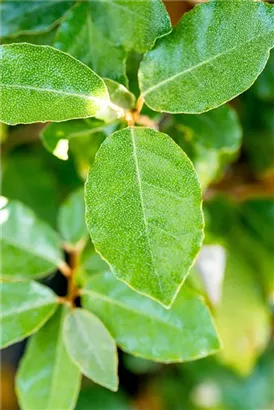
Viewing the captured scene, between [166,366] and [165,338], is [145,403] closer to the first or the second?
[166,366]

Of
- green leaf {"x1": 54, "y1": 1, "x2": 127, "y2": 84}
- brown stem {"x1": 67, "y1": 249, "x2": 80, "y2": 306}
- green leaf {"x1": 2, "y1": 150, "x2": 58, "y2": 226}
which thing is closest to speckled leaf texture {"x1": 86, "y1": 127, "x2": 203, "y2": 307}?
green leaf {"x1": 54, "y1": 1, "x2": 127, "y2": 84}

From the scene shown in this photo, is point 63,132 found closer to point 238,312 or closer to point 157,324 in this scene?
point 157,324

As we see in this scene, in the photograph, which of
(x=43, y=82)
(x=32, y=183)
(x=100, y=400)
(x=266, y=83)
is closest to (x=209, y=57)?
(x=43, y=82)

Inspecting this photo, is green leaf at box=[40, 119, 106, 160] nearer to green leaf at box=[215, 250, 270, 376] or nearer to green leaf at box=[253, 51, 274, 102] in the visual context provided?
green leaf at box=[253, 51, 274, 102]

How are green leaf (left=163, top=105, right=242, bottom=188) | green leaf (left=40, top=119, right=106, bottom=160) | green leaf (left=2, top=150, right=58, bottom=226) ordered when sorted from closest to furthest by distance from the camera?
green leaf (left=40, top=119, right=106, bottom=160)
green leaf (left=163, top=105, right=242, bottom=188)
green leaf (left=2, top=150, right=58, bottom=226)

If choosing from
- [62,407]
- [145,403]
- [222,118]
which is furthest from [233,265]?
[145,403]

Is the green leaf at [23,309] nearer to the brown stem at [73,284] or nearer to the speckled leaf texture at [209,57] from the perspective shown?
the brown stem at [73,284]
